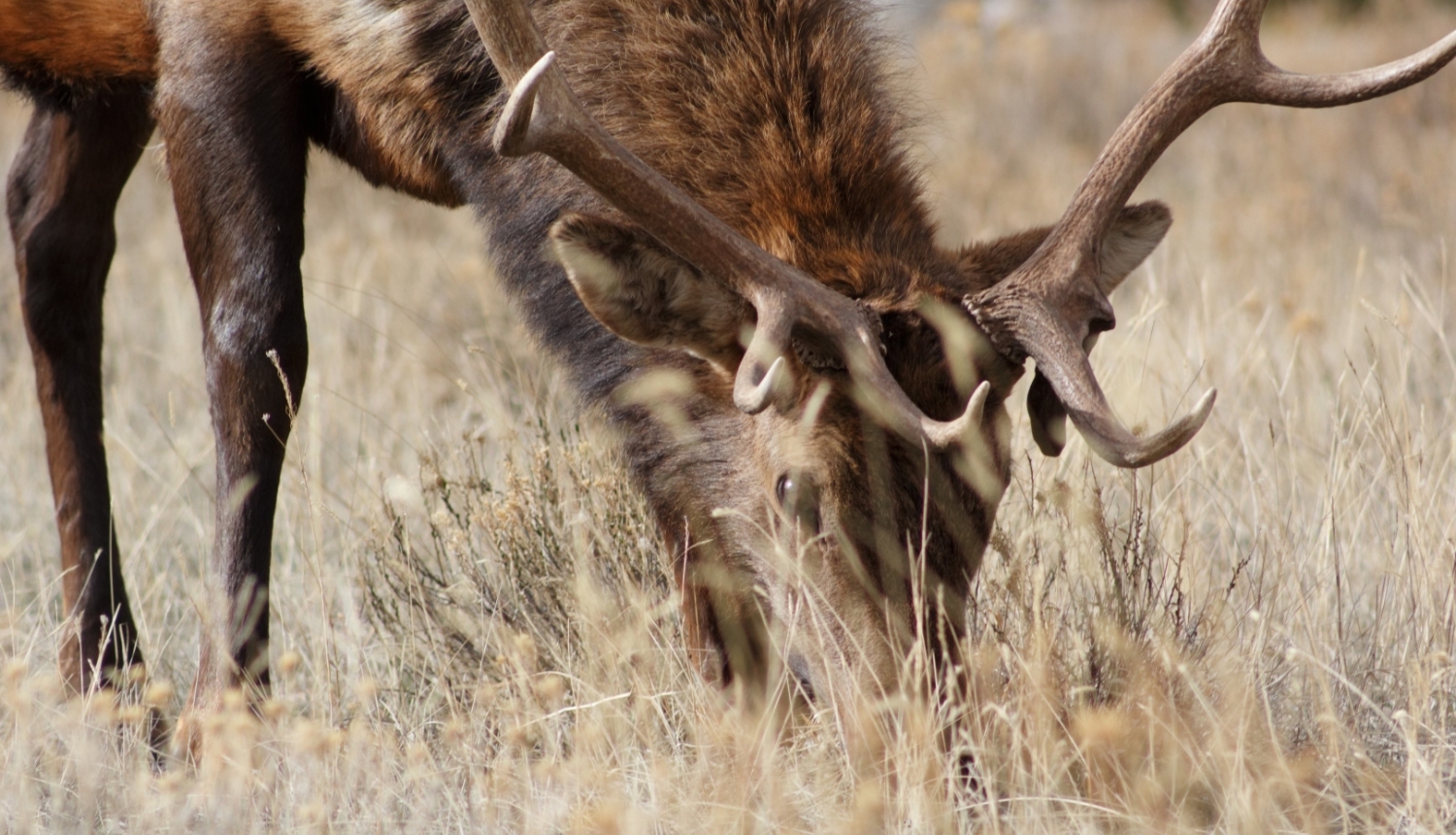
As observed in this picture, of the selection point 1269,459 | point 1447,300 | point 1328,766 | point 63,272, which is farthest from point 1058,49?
point 1328,766

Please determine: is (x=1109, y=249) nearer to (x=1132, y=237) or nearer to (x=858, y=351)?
(x=1132, y=237)

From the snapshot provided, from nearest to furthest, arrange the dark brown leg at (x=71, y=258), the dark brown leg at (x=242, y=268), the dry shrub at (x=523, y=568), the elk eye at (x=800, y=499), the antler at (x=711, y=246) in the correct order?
the antler at (x=711, y=246) < the elk eye at (x=800, y=499) < the dark brown leg at (x=242, y=268) < the dry shrub at (x=523, y=568) < the dark brown leg at (x=71, y=258)

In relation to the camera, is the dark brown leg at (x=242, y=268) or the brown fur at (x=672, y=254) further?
the dark brown leg at (x=242, y=268)

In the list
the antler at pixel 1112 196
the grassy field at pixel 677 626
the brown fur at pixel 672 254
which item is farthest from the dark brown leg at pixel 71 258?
the antler at pixel 1112 196

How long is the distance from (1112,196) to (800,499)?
89 cm

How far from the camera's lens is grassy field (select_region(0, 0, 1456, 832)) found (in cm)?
292

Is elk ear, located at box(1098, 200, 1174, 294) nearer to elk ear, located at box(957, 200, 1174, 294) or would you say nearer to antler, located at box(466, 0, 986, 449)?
elk ear, located at box(957, 200, 1174, 294)

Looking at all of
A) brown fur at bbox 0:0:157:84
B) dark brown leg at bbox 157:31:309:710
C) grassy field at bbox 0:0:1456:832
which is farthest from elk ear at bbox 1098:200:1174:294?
brown fur at bbox 0:0:157:84

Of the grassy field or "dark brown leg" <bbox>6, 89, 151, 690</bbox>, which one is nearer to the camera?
the grassy field

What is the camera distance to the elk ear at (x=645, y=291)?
2.88 m

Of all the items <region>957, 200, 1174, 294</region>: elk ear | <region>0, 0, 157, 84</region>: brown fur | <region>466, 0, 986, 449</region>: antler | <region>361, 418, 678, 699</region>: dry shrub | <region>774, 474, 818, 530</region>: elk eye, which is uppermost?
<region>957, 200, 1174, 294</region>: elk ear

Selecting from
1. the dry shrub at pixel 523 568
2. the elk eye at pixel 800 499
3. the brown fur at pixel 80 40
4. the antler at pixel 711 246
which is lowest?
the dry shrub at pixel 523 568

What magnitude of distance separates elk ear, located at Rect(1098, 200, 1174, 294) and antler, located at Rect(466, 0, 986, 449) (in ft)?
2.52

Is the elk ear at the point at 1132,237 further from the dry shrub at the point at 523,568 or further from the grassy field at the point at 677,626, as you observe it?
the dry shrub at the point at 523,568
